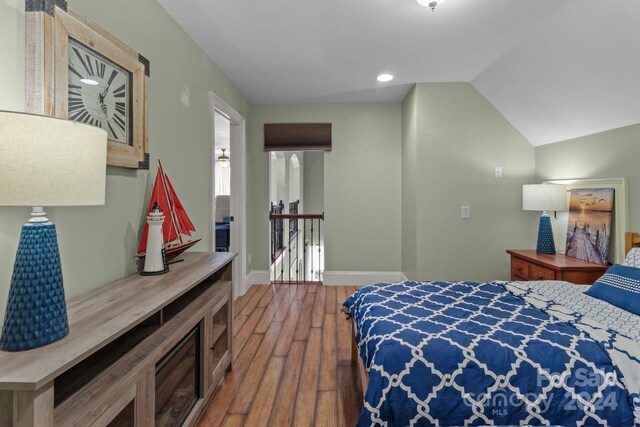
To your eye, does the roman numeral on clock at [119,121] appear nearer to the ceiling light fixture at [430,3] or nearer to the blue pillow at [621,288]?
the ceiling light fixture at [430,3]

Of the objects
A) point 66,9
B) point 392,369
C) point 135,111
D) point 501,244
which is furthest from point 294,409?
point 501,244

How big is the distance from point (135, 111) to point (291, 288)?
3.03 meters

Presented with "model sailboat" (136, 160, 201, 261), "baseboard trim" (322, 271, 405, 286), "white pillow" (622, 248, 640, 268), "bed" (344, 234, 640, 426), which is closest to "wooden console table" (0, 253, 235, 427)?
"model sailboat" (136, 160, 201, 261)

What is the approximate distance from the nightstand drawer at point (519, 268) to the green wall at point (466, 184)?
35 cm

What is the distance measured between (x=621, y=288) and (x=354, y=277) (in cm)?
288

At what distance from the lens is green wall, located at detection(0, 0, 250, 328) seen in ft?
3.86

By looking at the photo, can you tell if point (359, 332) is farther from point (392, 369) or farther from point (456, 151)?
point (456, 151)

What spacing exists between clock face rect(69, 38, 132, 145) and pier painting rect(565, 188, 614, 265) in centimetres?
349

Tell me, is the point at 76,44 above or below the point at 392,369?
above

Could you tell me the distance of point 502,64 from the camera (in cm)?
299

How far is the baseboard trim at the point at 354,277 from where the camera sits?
439 centimetres

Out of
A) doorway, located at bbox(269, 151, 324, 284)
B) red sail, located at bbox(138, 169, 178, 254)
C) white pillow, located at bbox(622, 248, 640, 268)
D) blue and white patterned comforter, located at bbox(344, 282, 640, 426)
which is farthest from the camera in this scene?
doorway, located at bbox(269, 151, 324, 284)

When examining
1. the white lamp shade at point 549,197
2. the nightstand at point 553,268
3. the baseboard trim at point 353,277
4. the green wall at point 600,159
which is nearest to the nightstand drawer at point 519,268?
the nightstand at point 553,268

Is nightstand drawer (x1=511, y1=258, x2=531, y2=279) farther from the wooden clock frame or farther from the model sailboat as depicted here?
the wooden clock frame
